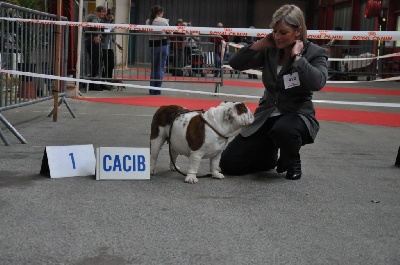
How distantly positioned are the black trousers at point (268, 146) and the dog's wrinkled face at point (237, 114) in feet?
0.85

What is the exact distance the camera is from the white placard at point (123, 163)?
4.17 metres

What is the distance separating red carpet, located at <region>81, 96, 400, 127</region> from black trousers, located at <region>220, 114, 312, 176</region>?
379cm

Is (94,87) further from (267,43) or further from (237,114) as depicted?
(237,114)

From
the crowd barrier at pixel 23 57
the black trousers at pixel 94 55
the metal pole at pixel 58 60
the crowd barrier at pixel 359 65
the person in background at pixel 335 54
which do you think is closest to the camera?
the crowd barrier at pixel 23 57

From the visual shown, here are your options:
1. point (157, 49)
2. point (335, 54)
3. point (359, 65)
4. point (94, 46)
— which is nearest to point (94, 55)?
point (94, 46)

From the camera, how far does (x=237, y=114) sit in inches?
167

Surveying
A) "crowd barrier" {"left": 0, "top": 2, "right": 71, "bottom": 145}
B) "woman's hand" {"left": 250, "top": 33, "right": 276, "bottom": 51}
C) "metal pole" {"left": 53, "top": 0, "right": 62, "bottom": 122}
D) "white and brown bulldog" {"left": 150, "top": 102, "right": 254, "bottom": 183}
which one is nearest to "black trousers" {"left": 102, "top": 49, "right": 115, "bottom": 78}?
"crowd barrier" {"left": 0, "top": 2, "right": 71, "bottom": 145}

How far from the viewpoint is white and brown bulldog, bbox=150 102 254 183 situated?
4.18 m

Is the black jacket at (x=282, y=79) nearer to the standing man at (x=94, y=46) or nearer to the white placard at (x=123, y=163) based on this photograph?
the white placard at (x=123, y=163)

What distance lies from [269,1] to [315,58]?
2967 cm

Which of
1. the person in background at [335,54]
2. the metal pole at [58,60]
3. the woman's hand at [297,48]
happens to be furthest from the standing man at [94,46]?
the person in background at [335,54]

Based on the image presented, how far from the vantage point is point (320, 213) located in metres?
3.55

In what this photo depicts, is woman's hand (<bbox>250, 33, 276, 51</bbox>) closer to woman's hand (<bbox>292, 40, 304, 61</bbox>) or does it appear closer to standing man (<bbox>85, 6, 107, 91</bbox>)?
woman's hand (<bbox>292, 40, 304, 61</bbox>)

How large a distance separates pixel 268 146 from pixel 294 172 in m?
0.32
